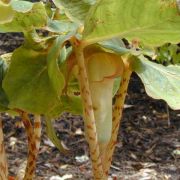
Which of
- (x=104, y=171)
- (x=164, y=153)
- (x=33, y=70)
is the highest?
(x=33, y=70)

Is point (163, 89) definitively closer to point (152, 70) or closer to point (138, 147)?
point (152, 70)

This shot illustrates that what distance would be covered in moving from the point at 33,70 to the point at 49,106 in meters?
0.04

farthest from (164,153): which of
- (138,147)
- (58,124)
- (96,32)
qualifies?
(96,32)

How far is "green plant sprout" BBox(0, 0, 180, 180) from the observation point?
0.48m

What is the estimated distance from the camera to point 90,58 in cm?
54

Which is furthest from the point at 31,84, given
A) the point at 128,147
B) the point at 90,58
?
the point at 128,147

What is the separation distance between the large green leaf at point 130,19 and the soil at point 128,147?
1.40 meters

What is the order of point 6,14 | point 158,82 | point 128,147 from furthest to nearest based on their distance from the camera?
1. point 128,147
2. point 158,82
3. point 6,14

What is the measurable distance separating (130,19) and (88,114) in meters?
0.10

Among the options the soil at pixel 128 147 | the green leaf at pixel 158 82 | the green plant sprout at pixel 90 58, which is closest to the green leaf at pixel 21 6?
the green plant sprout at pixel 90 58

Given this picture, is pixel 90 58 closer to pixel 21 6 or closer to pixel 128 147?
pixel 21 6

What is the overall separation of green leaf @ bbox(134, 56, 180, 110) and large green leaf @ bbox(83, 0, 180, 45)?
0.21 feet

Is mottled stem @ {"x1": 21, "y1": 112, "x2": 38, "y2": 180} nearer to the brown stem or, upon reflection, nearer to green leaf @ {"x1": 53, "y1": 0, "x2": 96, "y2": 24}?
the brown stem

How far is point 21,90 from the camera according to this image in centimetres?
57
